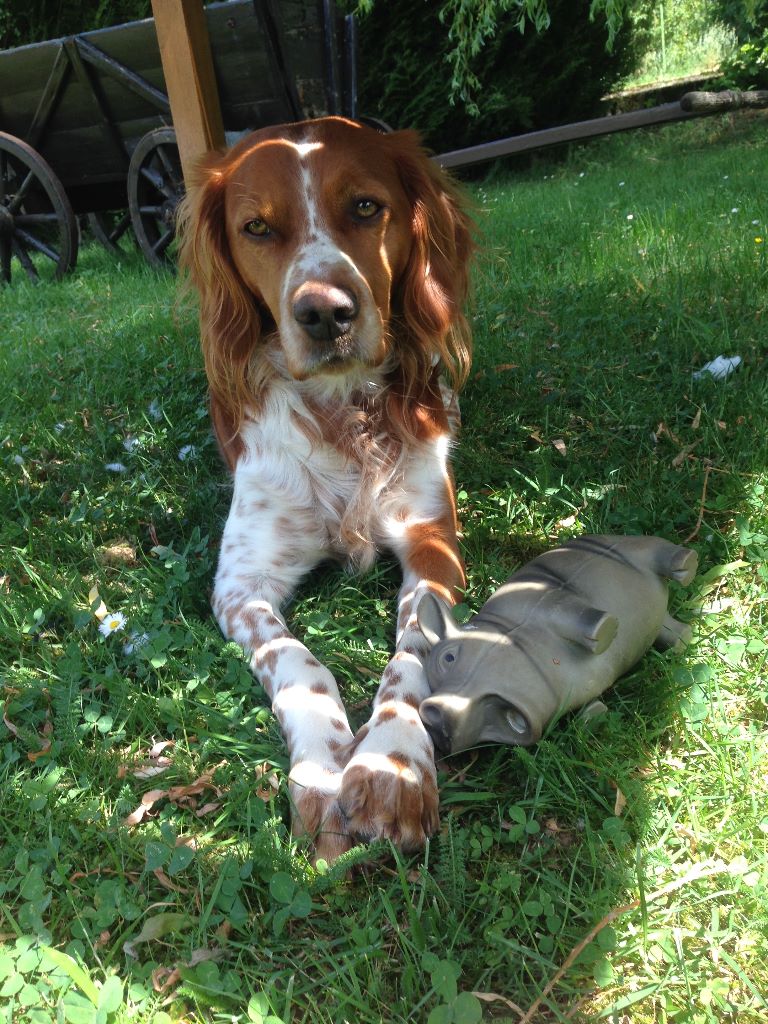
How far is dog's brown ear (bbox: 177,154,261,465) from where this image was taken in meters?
2.29

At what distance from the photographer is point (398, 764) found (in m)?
1.44

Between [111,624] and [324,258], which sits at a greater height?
[324,258]

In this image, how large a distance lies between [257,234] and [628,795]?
1.56m

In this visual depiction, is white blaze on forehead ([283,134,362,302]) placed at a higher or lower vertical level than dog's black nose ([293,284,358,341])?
higher

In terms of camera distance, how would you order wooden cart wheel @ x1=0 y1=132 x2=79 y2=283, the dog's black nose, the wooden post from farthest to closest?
wooden cart wheel @ x1=0 y1=132 x2=79 y2=283, the wooden post, the dog's black nose

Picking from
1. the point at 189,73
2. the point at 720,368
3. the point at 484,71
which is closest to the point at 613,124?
the point at 720,368

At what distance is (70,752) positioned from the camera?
1.63m

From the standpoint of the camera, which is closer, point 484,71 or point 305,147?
point 305,147

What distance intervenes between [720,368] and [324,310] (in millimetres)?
1461

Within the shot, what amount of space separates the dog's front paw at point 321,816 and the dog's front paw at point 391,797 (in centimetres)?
2

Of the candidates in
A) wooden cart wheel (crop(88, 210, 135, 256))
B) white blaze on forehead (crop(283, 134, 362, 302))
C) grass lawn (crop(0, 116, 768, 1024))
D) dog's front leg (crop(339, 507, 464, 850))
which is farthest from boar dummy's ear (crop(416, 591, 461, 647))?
wooden cart wheel (crop(88, 210, 135, 256))

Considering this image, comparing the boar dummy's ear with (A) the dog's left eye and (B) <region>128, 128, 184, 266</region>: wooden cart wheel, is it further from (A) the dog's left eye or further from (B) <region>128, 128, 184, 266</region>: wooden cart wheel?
(B) <region>128, 128, 184, 266</region>: wooden cart wheel

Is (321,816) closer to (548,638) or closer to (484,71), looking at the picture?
(548,638)

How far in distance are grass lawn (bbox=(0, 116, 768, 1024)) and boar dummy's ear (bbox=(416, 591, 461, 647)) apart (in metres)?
0.23
